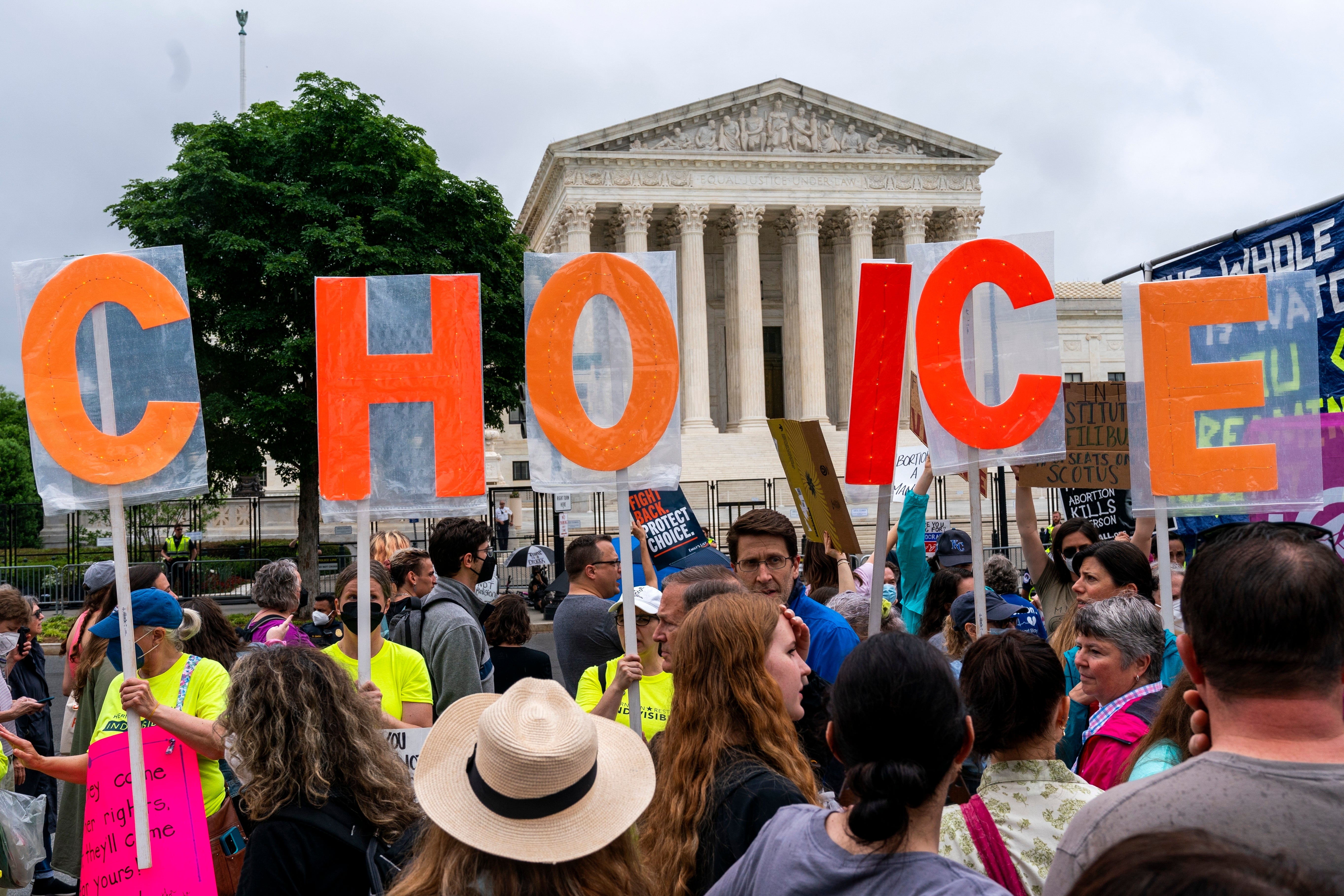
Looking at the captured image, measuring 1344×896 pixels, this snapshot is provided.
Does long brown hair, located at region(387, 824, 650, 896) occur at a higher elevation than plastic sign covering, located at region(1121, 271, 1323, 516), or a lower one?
lower

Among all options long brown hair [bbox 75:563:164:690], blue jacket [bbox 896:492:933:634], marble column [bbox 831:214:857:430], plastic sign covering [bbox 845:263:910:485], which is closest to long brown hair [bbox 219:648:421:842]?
long brown hair [bbox 75:563:164:690]

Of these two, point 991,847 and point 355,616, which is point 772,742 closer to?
point 991,847

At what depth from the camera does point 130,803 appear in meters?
4.00

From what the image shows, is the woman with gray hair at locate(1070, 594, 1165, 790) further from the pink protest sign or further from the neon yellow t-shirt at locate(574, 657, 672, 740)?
the pink protest sign

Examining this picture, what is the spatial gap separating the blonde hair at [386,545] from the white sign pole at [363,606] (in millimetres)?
2438

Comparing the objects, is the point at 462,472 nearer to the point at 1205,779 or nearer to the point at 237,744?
the point at 237,744

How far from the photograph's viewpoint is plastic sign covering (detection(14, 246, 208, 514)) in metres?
4.37

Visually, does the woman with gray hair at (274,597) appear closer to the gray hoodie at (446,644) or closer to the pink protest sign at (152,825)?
the gray hoodie at (446,644)

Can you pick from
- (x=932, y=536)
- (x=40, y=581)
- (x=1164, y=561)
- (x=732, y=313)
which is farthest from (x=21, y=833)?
(x=732, y=313)

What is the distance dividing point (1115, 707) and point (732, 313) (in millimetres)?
41315

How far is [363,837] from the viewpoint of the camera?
2977 millimetres

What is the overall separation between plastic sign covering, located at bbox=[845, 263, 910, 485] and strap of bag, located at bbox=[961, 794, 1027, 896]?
256 cm

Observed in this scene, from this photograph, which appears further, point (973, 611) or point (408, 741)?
point (973, 611)

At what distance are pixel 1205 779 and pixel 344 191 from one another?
2657cm
